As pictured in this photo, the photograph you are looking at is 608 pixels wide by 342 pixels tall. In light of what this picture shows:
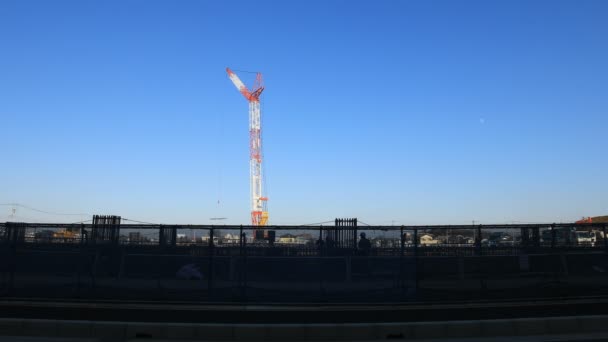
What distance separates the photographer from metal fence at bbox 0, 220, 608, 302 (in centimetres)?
1365

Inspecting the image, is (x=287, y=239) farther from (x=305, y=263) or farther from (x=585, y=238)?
(x=585, y=238)

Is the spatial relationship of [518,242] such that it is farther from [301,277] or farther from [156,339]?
[156,339]

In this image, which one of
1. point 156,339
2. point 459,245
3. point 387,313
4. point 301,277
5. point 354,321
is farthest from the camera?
point 459,245

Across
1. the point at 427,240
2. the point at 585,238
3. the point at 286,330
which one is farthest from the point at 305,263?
the point at 585,238

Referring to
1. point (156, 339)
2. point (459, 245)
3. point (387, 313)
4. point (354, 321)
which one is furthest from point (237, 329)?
point (459, 245)

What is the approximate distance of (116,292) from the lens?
44.5 ft

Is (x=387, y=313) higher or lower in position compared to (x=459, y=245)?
lower

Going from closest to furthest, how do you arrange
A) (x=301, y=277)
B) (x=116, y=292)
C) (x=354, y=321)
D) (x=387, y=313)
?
(x=354, y=321) < (x=387, y=313) < (x=116, y=292) < (x=301, y=277)

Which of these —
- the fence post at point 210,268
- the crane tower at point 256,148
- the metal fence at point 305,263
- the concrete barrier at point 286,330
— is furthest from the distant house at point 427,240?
the crane tower at point 256,148

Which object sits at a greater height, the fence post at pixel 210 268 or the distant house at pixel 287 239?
the distant house at pixel 287 239

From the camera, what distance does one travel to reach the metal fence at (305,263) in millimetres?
13648

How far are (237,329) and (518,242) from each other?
10083mm

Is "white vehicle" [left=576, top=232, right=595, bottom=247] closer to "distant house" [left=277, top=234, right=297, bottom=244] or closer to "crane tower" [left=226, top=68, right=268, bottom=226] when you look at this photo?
"distant house" [left=277, top=234, right=297, bottom=244]

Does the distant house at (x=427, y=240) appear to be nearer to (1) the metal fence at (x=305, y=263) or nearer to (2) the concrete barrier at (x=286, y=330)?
(1) the metal fence at (x=305, y=263)
